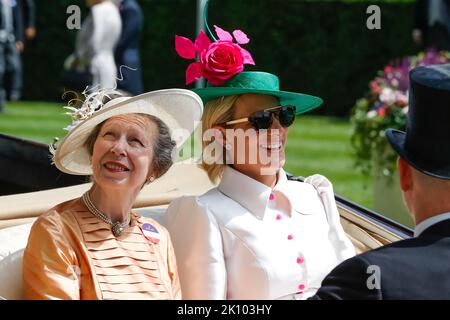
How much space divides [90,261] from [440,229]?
1.03 metres

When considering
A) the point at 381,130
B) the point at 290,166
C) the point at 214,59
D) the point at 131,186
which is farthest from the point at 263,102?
the point at 290,166

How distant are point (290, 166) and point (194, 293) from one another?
6.44m

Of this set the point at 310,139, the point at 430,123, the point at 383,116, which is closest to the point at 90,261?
the point at 430,123

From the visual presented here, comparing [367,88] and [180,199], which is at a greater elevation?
[180,199]

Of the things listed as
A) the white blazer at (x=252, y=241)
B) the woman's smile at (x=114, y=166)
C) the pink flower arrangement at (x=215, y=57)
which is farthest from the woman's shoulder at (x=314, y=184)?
the woman's smile at (x=114, y=166)

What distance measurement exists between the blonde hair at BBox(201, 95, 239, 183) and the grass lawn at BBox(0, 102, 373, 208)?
4.63 metres

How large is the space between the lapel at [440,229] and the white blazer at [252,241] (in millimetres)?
813

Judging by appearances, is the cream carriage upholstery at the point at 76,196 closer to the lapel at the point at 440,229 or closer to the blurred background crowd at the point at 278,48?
the lapel at the point at 440,229

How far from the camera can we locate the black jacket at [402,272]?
2639mm

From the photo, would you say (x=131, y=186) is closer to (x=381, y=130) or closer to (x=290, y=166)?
(x=381, y=130)

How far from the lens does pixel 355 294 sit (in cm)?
263

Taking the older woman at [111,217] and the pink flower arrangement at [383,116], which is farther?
the pink flower arrangement at [383,116]

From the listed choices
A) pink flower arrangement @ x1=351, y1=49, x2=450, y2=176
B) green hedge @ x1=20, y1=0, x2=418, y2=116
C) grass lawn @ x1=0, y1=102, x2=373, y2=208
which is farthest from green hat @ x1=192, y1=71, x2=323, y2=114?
green hedge @ x1=20, y1=0, x2=418, y2=116

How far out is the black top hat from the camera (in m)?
2.67
